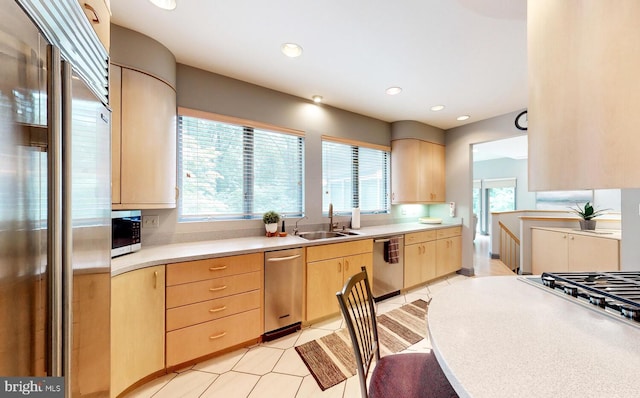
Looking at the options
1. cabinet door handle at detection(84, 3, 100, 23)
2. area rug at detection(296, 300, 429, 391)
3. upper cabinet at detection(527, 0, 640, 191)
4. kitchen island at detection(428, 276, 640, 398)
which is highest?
cabinet door handle at detection(84, 3, 100, 23)

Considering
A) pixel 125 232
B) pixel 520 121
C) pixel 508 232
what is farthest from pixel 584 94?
pixel 508 232

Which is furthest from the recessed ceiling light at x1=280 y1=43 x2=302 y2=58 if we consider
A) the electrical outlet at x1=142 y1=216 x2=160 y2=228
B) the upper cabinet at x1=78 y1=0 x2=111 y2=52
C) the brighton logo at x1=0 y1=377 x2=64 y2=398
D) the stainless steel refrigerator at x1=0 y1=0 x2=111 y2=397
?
the brighton logo at x1=0 y1=377 x2=64 y2=398

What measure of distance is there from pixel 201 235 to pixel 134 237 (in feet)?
1.89

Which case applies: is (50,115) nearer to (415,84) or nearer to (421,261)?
(415,84)

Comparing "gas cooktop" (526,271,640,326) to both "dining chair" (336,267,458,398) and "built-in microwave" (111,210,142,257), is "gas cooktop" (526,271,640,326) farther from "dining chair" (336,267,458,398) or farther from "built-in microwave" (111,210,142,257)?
"built-in microwave" (111,210,142,257)

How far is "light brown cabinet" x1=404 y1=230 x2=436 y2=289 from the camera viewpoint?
3.22 m

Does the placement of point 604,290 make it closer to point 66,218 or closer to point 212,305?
point 66,218

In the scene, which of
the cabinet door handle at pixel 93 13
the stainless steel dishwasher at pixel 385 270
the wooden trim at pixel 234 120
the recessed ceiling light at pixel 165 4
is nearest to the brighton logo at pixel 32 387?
the cabinet door handle at pixel 93 13

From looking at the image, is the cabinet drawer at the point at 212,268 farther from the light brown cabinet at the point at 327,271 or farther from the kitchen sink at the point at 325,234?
the kitchen sink at the point at 325,234

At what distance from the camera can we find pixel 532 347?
2.20ft

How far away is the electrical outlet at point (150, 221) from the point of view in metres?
Result: 2.03

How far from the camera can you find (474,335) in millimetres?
746

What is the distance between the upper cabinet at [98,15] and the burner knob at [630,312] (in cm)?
224

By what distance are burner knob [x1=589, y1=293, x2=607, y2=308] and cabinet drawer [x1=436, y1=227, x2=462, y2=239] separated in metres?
2.82
